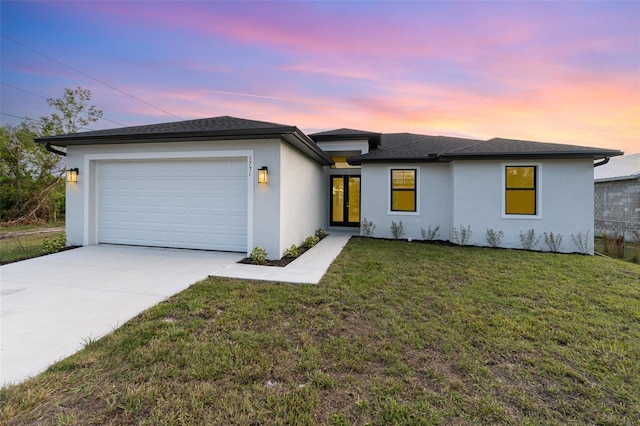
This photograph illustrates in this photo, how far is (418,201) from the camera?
9562mm

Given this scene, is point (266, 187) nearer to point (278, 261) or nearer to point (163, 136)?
point (278, 261)

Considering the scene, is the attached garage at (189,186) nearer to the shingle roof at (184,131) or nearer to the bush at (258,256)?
the shingle roof at (184,131)

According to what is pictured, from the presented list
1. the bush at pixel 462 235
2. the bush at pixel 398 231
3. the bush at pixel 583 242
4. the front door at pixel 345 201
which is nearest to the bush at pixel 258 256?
the bush at pixel 398 231

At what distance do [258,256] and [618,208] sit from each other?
15.9 metres

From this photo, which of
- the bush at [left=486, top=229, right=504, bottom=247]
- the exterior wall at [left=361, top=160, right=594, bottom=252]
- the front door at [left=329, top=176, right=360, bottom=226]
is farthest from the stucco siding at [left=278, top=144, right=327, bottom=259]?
the bush at [left=486, top=229, right=504, bottom=247]

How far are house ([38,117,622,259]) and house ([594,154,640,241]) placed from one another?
19.2 feet

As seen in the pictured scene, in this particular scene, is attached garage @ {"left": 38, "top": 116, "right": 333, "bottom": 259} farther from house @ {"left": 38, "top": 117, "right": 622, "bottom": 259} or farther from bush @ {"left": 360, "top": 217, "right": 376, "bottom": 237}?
bush @ {"left": 360, "top": 217, "right": 376, "bottom": 237}

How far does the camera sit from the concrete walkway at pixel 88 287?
9.10 feet

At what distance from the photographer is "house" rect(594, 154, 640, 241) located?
10984 mm

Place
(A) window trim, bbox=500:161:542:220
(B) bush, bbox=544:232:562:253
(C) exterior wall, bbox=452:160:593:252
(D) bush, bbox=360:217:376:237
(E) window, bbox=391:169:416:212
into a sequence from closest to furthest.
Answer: (C) exterior wall, bbox=452:160:593:252
(B) bush, bbox=544:232:562:253
(A) window trim, bbox=500:161:542:220
(E) window, bbox=391:169:416:212
(D) bush, bbox=360:217:376:237

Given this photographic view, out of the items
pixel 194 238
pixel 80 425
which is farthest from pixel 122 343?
pixel 194 238

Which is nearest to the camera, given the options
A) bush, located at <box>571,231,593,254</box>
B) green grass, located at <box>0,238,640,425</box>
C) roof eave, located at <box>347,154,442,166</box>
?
green grass, located at <box>0,238,640,425</box>

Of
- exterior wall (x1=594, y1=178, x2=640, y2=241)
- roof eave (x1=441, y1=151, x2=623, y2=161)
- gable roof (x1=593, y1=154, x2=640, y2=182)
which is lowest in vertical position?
exterior wall (x1=594, y1=178, x2=640, y2=241)

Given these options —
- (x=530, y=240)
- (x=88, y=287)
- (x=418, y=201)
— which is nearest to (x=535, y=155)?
(x=530, y=240)
